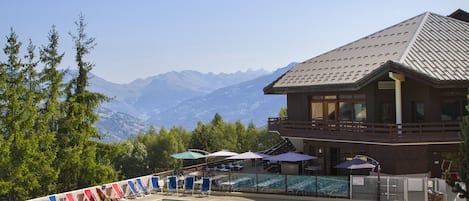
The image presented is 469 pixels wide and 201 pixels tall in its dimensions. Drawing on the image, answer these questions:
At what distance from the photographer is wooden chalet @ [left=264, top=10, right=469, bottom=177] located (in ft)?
70.6

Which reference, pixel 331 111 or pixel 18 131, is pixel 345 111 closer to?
pixel 331 111

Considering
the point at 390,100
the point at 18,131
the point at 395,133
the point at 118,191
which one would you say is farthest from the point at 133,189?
the point at 390,100

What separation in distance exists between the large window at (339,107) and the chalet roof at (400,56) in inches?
43.7

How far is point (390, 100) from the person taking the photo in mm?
23812

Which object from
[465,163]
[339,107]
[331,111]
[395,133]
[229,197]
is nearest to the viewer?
[465,163]

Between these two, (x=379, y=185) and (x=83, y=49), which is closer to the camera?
(x=379, y=185)

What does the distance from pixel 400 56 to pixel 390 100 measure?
2.14m

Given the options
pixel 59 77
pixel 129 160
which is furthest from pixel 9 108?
pixel 129 160

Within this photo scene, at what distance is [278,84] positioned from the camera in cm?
2814

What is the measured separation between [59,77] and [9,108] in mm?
4133

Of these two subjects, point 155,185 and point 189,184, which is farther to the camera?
point 155,185

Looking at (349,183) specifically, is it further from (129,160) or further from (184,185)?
(129,160)

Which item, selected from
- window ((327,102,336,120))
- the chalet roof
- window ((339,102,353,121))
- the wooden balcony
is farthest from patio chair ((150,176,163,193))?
window ((339,102,353,121))

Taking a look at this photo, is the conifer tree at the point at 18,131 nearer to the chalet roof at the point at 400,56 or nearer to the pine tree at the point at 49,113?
the pine tree at the point at 49,113
